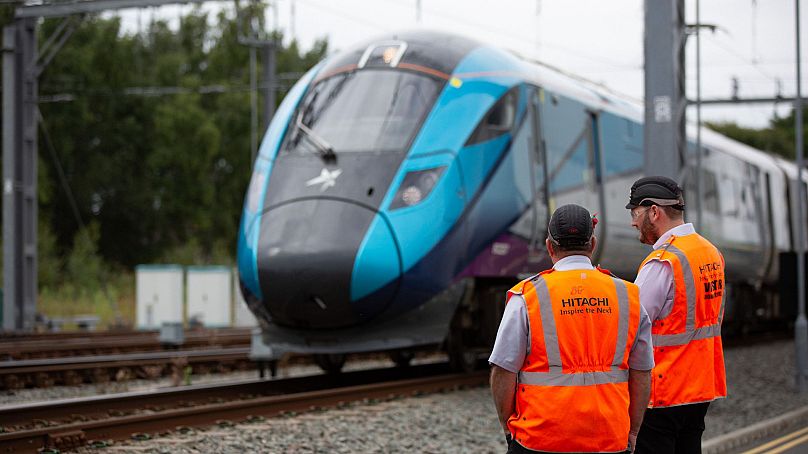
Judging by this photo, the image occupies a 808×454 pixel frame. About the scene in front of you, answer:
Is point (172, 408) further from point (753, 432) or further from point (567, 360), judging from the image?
point (567, 360)

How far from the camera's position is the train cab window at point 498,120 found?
12211 millimetres

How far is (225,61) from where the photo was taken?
53.1 meters

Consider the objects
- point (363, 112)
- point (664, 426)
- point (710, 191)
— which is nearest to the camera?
point (664, 426)

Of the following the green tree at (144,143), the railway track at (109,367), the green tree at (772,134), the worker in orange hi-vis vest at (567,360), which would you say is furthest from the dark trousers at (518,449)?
the green tree at (772,134)

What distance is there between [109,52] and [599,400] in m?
45.9

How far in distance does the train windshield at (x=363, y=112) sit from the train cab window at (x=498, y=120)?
585 mm

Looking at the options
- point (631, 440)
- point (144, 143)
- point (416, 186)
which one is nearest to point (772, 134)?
point (144, 143)

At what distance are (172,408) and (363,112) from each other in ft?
12.1

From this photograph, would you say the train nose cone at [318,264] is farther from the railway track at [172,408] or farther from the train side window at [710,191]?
the train side window at [710,191]

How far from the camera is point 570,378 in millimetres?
4023

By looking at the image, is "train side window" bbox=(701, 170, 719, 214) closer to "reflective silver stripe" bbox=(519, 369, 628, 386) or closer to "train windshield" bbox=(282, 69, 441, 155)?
"train windshield" bbox=(282, 69, 441, 155)

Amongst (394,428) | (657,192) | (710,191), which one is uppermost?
(710,191)

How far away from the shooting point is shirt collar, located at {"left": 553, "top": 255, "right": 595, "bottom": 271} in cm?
414

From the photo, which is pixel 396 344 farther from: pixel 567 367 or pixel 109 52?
pixel 109 52
